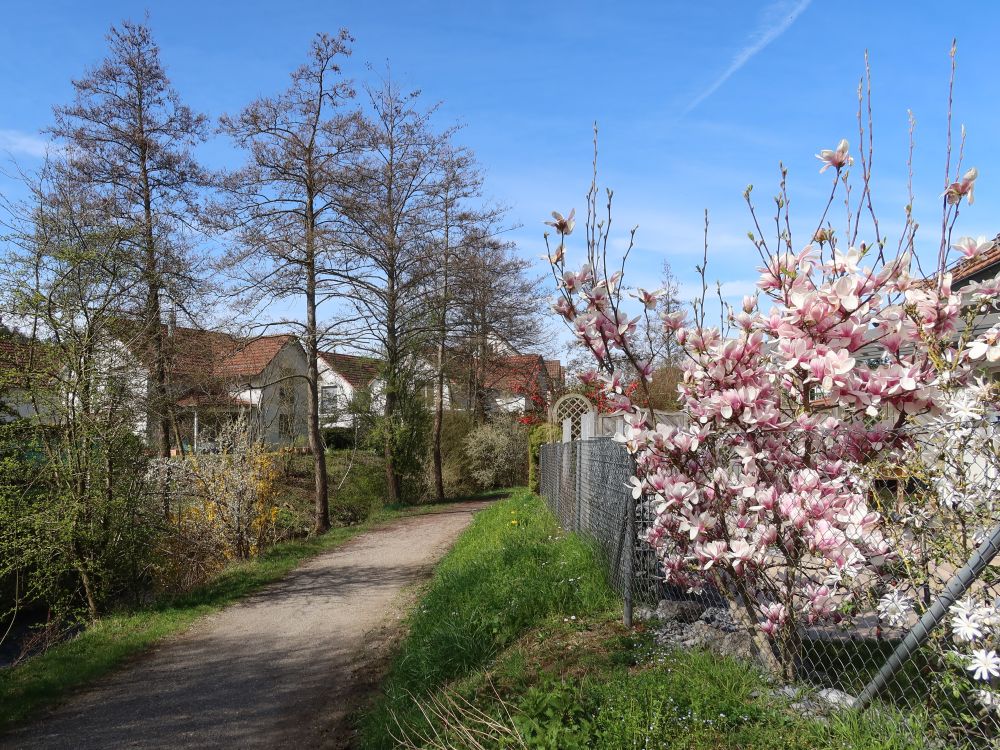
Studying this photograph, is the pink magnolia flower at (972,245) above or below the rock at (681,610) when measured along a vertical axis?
above

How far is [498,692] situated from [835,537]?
2263 mm

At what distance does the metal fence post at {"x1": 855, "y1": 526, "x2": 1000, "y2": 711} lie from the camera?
2551 millimetres

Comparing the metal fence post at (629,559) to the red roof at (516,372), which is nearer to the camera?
the metal fence post at (629,559)

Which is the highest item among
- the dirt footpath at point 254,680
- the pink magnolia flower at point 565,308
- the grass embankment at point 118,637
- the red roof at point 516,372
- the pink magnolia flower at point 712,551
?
the red roof at point 516,372

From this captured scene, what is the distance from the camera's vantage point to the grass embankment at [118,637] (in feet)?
21.1

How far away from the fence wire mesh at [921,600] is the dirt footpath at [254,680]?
3.27 m

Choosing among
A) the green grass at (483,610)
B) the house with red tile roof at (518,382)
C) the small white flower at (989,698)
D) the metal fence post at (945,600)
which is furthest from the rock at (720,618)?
the house with red tile roof at (518,382)

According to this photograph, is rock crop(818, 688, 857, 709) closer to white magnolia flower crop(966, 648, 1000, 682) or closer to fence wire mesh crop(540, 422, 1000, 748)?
fence wire mesh crop(540, 422, 1000, 748)

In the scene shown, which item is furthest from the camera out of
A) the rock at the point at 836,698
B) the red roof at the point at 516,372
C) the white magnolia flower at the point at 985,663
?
the red roof at the point at 516,372

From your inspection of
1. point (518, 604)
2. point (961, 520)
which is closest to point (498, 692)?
point (518, 604)

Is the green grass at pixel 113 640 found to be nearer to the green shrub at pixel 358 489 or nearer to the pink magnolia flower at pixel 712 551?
the pink magnolia flower at pixel 712 551

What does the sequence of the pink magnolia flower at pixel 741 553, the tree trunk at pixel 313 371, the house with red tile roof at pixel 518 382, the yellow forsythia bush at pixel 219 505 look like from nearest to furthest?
the pink magnolia flower at pixel 741 553 → the yellow forsythia bush at pixel 219 505 → the tree trunk at pixel 313 371 → the house with red tile roof at pixel 518 382

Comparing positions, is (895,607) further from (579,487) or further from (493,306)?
(493,306)

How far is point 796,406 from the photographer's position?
3.54 metres
